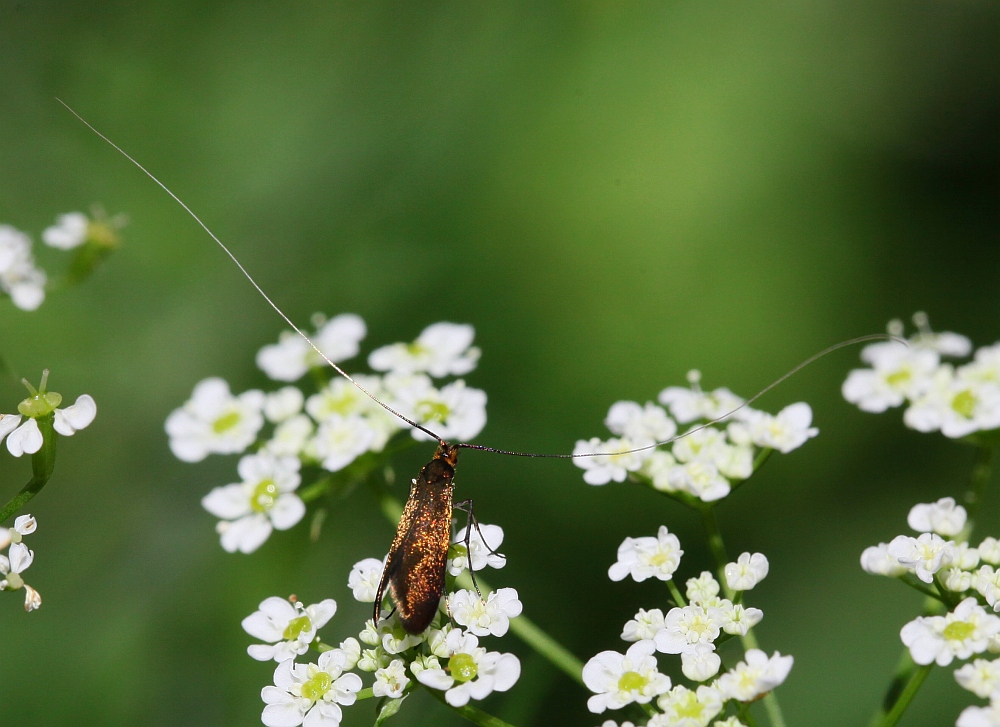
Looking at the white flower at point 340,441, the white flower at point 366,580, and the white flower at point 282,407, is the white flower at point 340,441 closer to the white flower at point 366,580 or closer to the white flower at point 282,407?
the white flower at point 282,407

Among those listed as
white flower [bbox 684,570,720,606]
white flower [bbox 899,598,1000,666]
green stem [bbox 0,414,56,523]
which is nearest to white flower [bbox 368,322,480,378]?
green stem [bbox 0,414,56,523]

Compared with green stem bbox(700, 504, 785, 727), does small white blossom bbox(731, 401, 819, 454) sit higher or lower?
higher

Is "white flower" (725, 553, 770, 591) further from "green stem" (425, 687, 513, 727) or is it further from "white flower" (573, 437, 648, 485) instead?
"green stem" (425, 687, 513, 727)

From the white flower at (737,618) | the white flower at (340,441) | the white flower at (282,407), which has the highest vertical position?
the white flower at (282,407)

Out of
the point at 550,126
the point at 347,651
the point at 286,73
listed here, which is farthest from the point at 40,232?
the point at 347,651

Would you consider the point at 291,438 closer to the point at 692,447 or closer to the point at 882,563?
the point at 692,447

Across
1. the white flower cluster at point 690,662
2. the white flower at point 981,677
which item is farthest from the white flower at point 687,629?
the white flower at point 981,677
